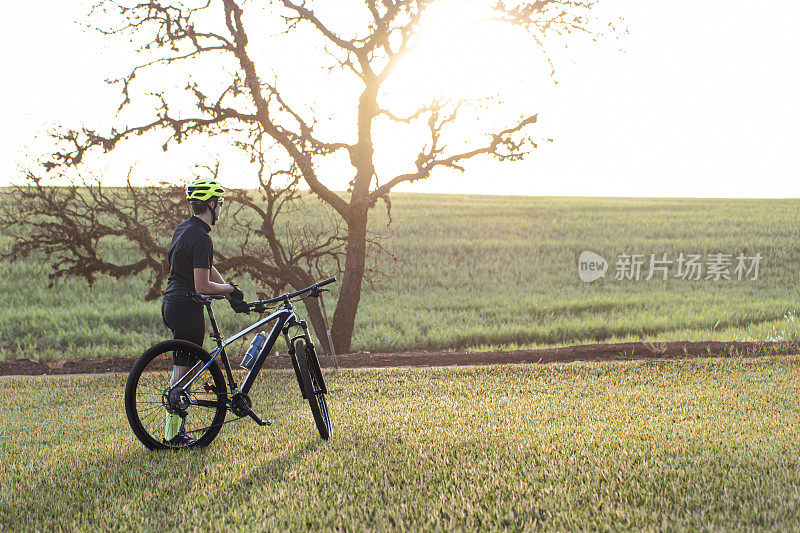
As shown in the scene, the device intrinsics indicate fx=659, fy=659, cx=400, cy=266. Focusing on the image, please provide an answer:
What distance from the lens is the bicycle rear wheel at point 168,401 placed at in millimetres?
6051

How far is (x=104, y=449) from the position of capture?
674 centimetres

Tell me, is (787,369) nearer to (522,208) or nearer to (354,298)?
(354,298)

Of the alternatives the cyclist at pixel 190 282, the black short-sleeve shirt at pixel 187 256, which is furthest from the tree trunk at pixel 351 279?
the black short-sleeve shirt at pixel 187 256

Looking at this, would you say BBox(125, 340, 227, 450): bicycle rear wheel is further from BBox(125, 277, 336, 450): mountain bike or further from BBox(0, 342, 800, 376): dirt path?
BBox(0, 342, 800, 376): dirt path

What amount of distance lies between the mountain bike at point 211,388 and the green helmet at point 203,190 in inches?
37.7

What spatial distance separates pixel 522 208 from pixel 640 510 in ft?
140

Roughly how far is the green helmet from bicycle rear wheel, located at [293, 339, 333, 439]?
165cm

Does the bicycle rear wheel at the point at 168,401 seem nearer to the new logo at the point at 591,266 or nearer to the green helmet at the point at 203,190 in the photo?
the green helmet at the point at 203,190

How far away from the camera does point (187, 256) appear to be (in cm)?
632

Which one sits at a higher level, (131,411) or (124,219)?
(124,219)

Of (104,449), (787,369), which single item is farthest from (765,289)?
(104,449)

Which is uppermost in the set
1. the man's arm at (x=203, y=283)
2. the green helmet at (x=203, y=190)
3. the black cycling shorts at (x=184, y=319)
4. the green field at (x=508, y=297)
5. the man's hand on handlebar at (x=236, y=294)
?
the green helmet at (x=203, y=190)

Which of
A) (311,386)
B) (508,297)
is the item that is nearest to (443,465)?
(311,386)

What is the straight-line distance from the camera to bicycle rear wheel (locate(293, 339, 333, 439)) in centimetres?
634
